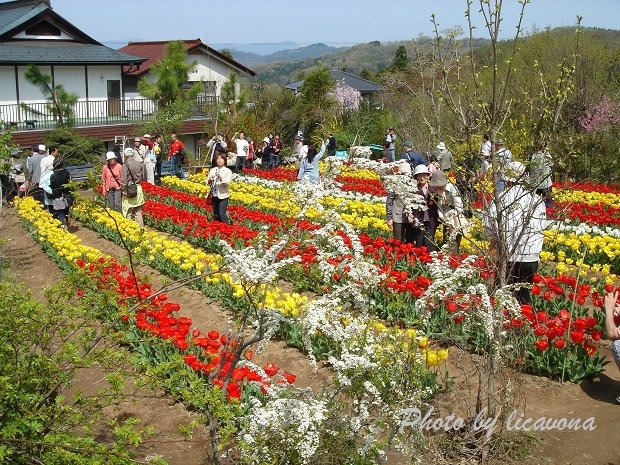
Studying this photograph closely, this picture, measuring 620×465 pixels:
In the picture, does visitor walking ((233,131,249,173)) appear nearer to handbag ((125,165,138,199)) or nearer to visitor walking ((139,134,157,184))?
visitor walking ((139,134,157,184))

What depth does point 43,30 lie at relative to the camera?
3384 centimetres

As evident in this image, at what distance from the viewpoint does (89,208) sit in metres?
4.79

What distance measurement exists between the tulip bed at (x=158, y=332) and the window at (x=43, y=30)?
2519 centimetres

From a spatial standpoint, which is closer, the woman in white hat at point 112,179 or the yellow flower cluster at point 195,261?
the yellow flower cluster at point 195,261

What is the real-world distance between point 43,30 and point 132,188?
23.6 metres

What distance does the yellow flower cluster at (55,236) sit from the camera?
10914 millimetres

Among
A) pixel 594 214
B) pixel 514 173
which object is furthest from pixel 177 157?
pixel 514 173

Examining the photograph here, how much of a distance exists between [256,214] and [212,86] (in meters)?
29.2

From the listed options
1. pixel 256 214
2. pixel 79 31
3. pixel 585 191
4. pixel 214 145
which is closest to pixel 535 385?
pixel 256 214

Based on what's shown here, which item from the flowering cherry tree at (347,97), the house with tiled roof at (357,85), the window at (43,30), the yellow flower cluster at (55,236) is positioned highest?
the window at (43,30)

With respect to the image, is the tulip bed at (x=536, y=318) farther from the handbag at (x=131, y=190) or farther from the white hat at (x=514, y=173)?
the handbag at (x=131, y=190)

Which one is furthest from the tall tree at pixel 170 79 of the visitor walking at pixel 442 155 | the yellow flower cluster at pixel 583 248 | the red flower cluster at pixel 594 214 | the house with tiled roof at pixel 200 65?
the visitor walking at pixel 442 155

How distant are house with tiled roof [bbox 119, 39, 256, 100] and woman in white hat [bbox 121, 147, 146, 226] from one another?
25.5 metres

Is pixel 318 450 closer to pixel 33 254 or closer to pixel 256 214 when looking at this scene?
pixel 256 214
